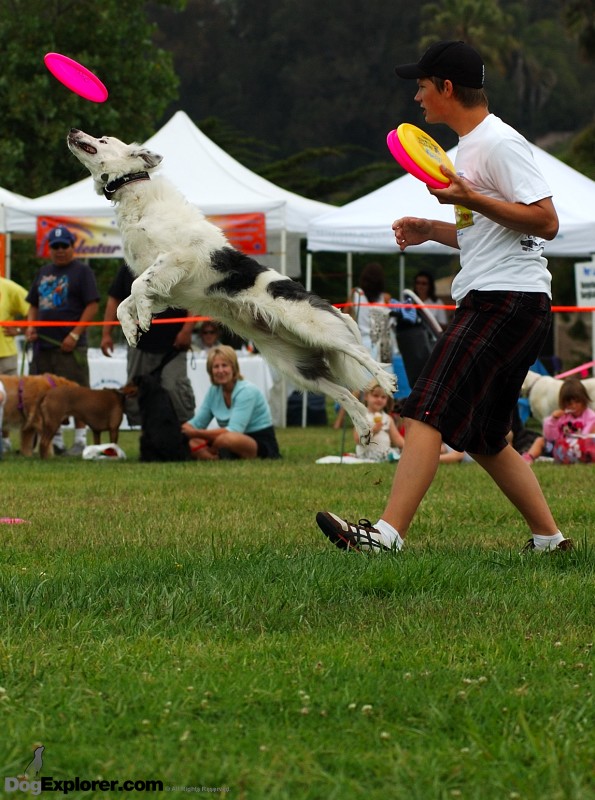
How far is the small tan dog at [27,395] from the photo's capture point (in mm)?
11609

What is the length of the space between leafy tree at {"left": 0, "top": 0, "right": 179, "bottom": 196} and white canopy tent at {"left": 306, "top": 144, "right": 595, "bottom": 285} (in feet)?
53.3

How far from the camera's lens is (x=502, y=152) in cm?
457

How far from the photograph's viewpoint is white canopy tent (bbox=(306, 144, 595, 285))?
13.8 metres

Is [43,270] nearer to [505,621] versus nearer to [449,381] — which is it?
[449,381]

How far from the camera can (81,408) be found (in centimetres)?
1176

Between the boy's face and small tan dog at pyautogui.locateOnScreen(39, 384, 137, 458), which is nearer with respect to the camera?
the boy's face

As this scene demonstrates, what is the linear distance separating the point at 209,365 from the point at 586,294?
673cm

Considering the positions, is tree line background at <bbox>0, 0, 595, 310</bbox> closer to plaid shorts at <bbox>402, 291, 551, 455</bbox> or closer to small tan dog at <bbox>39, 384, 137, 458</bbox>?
small tan dog at <bbox>39, 384, 137, 458</bbox>

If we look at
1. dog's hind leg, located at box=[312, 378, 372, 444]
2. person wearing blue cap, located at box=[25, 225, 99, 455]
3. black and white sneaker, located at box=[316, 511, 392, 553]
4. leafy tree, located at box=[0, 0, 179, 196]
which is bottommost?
black and white sneaker, located at box=[316, 511, 392, 553]

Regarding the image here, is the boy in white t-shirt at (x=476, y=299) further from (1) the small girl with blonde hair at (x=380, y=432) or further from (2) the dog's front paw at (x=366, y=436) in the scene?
(1) the small girl with blonde hair at (x=380, y=432)

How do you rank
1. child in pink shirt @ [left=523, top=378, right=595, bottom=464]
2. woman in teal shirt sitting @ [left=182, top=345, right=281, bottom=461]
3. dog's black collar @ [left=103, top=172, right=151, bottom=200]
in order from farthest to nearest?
1. woman in teal shirt sitting @ [left=182, top=345, right=281, bottom=461]
2. child in pink shirt @ [left=523, top=378, right=595, bottom=464]
3. dog's black collar @ [left=103, top=172, right=151, bottom=200]

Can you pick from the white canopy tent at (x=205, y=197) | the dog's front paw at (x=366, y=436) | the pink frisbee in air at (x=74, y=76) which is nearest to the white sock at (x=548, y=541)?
the dog's front paw at (x=366, y=436)

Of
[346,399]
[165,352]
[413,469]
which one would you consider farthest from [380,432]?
[413,469]

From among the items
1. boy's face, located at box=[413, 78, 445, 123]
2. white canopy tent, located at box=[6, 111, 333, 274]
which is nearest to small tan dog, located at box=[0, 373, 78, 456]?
white canopy tent, located at box=[6, 111, 333, 274]
